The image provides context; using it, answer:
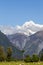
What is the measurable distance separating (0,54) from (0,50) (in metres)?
1.53

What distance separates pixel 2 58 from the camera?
72438 mm

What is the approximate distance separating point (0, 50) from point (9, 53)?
4.63 meters

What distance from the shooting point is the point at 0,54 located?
73.9m

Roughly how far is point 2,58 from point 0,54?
2.06 metres

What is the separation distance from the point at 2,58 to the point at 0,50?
2.80 meters

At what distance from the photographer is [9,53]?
76750mm

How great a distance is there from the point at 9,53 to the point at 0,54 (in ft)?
13.2
